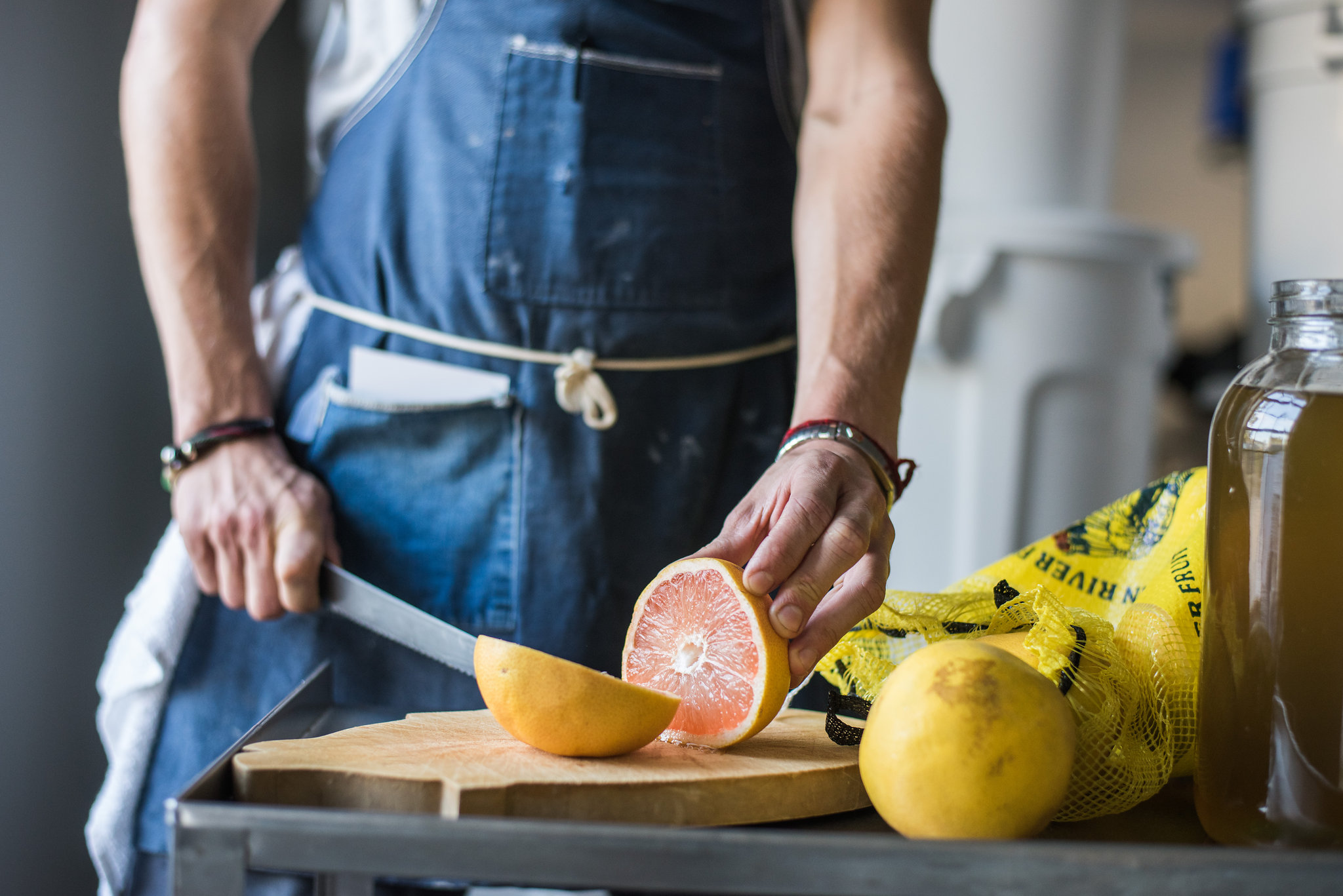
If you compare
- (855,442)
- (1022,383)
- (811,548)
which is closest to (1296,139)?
(1022,383)

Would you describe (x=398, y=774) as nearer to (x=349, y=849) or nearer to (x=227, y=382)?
(x=349, y=849)

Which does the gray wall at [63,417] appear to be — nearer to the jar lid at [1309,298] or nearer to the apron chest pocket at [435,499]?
the apron chest pocket at [435,499]

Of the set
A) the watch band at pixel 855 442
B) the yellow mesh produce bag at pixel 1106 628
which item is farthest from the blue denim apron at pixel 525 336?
the yellow mesh produce bag at pixel 1106 628

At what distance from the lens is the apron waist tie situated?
92cm

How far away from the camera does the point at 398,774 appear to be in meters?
0.49

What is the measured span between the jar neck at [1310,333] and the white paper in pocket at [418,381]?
1.97 feet

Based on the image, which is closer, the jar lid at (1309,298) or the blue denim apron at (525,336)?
the jar lid at (1309,298)

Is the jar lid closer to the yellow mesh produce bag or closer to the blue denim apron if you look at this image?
the yellow mesh produce bag

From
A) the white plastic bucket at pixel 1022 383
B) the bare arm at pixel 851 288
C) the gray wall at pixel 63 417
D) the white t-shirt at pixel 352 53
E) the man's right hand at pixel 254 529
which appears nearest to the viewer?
the bare arm at pixel 851 288

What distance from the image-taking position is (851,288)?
86 cm

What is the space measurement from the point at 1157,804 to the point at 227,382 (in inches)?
31.1

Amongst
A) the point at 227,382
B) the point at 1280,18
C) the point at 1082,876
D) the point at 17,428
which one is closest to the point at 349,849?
the point at 1082,876

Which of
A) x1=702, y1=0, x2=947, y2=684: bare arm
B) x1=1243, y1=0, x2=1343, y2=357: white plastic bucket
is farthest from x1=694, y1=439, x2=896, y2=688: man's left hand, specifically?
x1=1243, y1=0, x2=1343, y2=357: white plastic bucket

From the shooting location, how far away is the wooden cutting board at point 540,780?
488 millimetres
